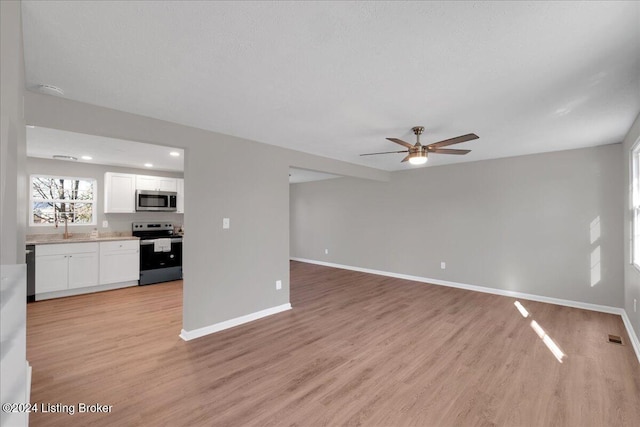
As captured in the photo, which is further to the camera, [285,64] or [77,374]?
[77,374]

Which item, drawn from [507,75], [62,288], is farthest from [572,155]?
[62,288]

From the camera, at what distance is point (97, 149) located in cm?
423

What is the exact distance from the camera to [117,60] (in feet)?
6.00

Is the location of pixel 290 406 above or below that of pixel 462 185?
below

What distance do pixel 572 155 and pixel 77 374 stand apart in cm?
658

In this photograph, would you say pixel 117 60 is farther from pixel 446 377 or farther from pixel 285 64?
pixel 446 377

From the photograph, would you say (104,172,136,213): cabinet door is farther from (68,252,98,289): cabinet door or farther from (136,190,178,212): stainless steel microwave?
(68,252,98,289): cabinet door

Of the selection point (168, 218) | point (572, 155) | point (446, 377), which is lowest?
point (446, 377)

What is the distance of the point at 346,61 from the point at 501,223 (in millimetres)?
4370

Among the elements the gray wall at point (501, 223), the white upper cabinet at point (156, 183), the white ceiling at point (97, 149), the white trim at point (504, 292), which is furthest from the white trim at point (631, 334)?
the white upper cabinet at point (156, 183)

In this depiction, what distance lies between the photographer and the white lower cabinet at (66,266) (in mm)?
4355

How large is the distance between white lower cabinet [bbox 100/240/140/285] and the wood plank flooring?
0.87 m

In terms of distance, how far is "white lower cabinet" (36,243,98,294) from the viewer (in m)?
4.36

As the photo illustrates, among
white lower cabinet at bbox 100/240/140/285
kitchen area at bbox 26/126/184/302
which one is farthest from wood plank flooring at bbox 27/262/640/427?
white lower cabinet at bbox 100/240/140/285
